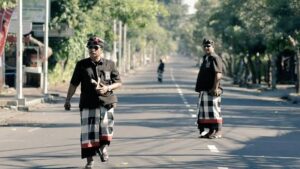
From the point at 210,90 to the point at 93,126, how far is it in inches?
208

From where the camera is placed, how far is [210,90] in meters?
17.4

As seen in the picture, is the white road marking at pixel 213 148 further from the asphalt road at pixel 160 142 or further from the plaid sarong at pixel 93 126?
the plaid sarong at pixel 93 126

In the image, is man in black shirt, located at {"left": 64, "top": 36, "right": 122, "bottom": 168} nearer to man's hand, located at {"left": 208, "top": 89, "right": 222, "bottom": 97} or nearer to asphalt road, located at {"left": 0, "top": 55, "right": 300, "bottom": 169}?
asphalt road, located at {"left": 0, "top": 55, "right": 300, "bottom": 169}

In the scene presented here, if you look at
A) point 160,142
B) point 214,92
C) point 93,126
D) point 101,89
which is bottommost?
point 160,142

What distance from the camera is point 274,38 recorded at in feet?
134

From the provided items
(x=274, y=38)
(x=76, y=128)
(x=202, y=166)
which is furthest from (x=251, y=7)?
(x=202, y=166)

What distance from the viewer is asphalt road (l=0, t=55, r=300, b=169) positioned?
13.5 m

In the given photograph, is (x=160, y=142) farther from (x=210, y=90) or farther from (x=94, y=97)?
(x=94, y=97)

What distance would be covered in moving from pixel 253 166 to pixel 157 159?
1618mm

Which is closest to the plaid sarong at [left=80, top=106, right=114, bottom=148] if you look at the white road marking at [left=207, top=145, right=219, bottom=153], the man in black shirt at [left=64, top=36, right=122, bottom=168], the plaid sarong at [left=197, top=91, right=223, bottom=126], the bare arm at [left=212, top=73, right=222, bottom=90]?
the man in black shirt at [left=64, top=36, right=122, bottom=168]

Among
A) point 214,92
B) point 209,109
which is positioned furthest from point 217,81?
point 209,109

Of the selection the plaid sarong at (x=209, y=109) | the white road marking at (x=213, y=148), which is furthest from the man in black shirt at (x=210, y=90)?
the white road marking at (x=213, y=148)

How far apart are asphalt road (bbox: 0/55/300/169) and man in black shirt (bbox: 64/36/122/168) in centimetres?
49

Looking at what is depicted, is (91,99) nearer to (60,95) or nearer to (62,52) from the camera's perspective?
(60,95)
